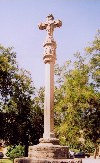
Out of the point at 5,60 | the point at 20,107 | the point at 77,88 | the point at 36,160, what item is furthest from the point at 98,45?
the point at 36,160

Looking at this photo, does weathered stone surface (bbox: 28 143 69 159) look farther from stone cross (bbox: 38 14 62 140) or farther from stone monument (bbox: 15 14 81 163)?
stone cross (bbox: 38 14 62 140)

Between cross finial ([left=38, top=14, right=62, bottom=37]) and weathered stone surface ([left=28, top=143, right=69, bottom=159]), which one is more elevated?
cross finial ([left=38, top=14, right=62, bottom=37])

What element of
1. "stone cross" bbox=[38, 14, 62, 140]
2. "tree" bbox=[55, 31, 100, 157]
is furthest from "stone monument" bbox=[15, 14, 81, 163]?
→ "tree" bbox=[55, 31, 100, 157]

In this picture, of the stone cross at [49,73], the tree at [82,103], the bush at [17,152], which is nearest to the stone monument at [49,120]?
the stone cross at [49,73]

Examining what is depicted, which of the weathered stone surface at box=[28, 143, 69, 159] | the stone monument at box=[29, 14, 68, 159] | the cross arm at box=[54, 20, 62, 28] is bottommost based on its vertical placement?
the weathered stone surface at box=[28, 143, 69, 159]

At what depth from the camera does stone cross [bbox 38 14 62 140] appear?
12797mm

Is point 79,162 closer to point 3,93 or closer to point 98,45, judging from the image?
point 98,45

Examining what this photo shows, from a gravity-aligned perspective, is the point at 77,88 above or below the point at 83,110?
above

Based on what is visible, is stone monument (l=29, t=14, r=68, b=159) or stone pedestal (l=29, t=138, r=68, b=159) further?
stone monument (l=29, t=14, r=68, b=159)

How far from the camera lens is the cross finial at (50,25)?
14.2 m

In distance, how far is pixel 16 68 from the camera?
31109 millimetres

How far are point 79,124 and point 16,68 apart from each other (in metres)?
9.95

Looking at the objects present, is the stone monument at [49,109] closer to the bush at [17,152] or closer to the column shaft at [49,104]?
the column shaft at [49,104]

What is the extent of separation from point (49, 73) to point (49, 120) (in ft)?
7.25
